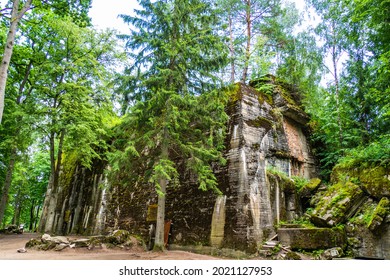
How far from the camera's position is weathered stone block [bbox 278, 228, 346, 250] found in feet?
27.6

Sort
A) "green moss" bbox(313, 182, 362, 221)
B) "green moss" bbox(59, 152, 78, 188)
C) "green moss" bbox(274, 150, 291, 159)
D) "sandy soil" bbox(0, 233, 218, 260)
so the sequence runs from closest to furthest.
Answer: "sandy soil" bbox(0, 233, 218, 260) < "green moss" bbox(313, 182, 362, 221) < "green moss" bbox(274, 150, 291, 159) < "green moss" bbox(59, 152, 78, 188)

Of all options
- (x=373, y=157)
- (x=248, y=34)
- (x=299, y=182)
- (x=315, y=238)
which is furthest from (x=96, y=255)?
(x=248, y=34)

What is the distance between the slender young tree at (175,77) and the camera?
8.51 meters

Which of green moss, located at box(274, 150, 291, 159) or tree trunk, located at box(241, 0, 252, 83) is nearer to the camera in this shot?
green moss, located at box(274, 150, 291, 159)

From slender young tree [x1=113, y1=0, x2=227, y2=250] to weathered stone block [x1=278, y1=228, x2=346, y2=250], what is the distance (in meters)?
2.70

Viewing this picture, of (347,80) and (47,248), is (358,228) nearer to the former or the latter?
(347,80)

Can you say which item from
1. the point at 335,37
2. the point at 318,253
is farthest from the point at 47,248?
the point at 335,37

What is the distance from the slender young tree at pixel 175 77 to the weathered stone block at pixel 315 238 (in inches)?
106

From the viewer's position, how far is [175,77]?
28.8 feet

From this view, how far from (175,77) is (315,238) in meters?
6.20

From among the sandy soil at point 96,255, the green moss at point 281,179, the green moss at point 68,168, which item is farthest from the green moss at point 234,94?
the green moss at point 68,168

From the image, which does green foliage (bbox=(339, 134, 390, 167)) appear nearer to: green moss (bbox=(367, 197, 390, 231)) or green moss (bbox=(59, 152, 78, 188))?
green moss (bbox=(367, 197, 390, 231))

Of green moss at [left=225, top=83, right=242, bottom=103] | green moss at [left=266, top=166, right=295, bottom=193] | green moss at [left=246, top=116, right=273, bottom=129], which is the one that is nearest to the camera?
green moss at [left=266, top=166, right=295, bottom=193]

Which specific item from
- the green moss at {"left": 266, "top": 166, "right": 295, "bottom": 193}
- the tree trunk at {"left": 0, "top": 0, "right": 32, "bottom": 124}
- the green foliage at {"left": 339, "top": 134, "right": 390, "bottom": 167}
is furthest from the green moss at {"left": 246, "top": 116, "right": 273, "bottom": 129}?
the tree trunk at {"left": 0, "top": 0, "right": 32, "bottom": 124}
